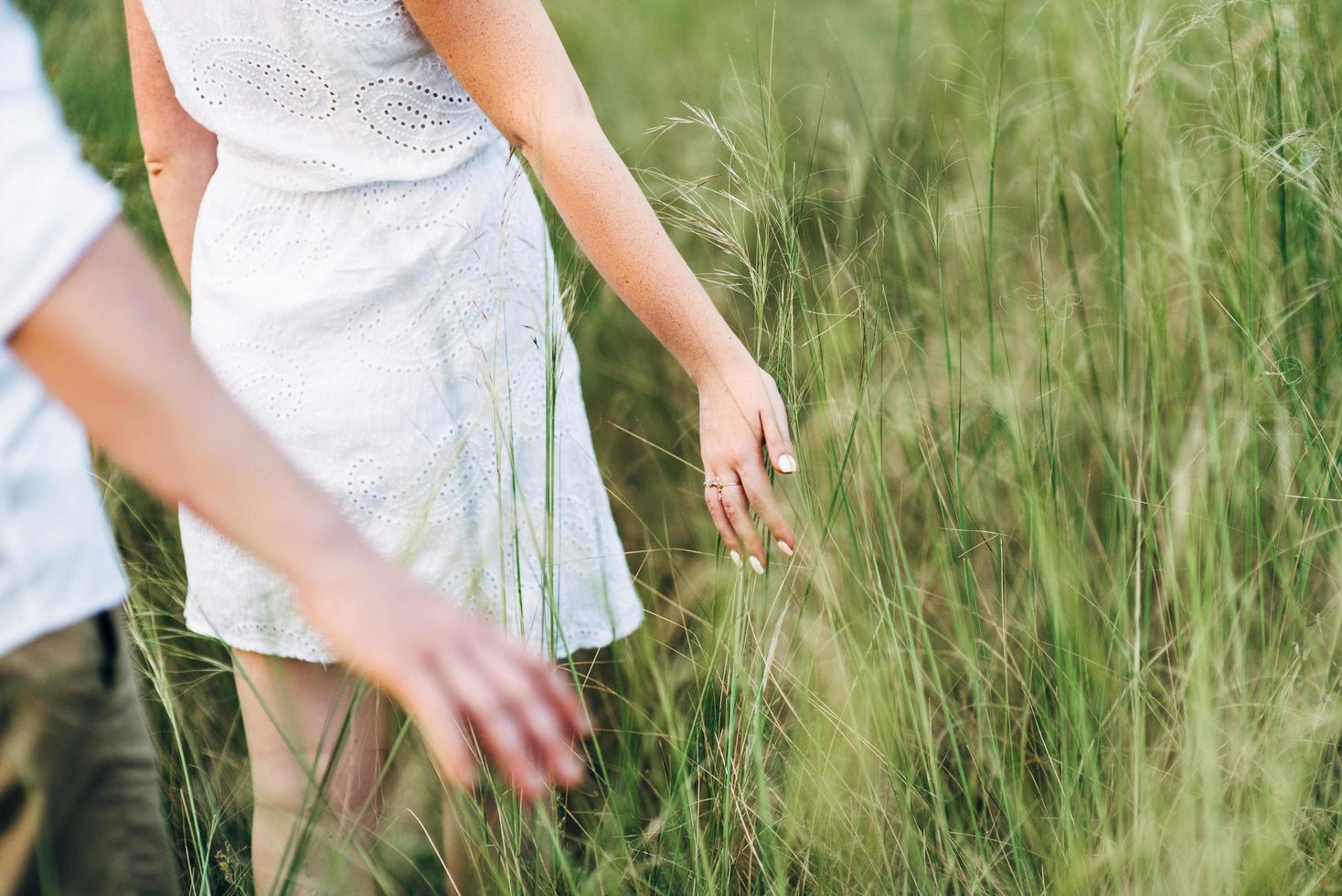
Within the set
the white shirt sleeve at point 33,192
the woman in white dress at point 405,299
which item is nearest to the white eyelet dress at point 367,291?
the woman in white dress at point 405,299

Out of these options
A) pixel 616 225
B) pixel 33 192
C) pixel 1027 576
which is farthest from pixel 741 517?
pixel 33 192

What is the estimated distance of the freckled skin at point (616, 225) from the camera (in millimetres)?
1096

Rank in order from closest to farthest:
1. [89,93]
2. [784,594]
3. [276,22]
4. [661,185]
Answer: [276,22] < [784,594] < [89,93] < [661,185]

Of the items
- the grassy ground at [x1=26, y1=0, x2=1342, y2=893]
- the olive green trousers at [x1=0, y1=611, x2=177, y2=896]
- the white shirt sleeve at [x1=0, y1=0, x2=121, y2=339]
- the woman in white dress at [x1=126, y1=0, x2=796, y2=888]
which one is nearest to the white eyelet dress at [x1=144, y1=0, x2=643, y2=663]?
the woman in white dress at [x1=126, y1=0, x2=796, y2=888]

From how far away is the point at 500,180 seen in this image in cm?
131

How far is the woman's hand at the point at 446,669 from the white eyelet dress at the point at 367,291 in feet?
2.23

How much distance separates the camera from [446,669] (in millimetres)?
470

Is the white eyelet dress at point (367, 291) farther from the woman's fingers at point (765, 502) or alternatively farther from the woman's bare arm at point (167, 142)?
the woman's fingers at point (765, 502)

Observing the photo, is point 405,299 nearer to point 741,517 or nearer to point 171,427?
point 741,517

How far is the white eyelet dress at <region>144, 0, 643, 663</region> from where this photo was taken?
1210 millimetres

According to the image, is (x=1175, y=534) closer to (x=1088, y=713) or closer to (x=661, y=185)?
(x=1088, y=713)

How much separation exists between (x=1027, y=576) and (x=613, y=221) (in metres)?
0.77

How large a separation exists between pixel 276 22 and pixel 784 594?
1.03 m

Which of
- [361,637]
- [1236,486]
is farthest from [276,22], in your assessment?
[1236,486]
